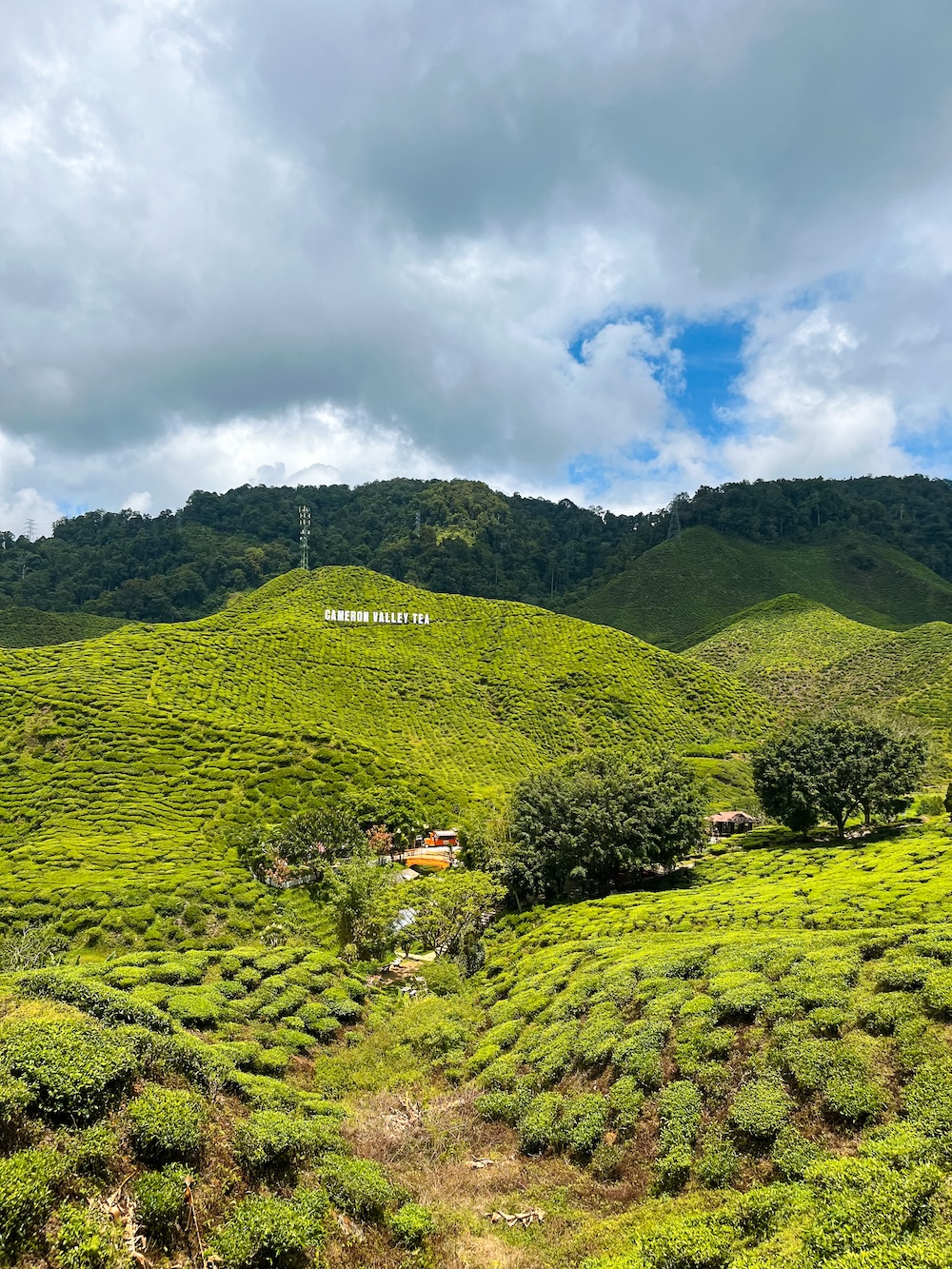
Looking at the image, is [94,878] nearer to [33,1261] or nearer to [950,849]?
[33,1261]

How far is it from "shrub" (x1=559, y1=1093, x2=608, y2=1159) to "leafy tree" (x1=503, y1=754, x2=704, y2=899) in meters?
20.8

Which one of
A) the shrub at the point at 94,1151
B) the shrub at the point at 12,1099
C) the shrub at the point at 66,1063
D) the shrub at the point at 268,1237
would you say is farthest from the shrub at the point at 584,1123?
the shrub at the point at 12,1099

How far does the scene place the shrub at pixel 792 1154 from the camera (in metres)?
9.94

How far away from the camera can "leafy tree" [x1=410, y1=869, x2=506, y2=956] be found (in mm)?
30516

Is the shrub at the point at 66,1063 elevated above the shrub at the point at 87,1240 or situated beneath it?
elevated above

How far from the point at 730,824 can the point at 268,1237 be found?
5203 cm

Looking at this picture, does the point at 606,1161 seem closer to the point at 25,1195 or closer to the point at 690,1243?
the point at 690,1243

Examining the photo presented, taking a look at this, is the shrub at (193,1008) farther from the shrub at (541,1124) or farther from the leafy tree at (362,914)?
the leafy tree at (362,914)

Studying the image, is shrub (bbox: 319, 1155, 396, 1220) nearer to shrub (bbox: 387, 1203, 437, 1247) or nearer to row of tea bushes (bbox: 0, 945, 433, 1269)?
row of tea bushes (bbox: 0, 945, 433, 1269)

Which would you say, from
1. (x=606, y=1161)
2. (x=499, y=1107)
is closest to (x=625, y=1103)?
(x=606, y=1161)

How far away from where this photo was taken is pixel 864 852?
33.0 meters

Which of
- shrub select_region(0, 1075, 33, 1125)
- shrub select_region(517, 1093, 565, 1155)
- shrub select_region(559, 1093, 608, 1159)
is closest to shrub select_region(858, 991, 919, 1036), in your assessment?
shrub select_region(559, 1093, 608, 1159)

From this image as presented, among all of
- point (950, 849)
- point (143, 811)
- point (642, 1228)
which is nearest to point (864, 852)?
point (950, 849)

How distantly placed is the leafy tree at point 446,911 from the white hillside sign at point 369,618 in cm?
6522
